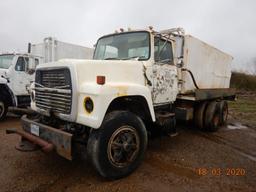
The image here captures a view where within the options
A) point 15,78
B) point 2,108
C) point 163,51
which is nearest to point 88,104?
point 163,51

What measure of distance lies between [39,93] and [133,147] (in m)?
1.91

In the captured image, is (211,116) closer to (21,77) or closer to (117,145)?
(117,145)

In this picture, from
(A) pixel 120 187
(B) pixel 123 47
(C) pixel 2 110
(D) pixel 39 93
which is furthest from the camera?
(C) pixel 2 110

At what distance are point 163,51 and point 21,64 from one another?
5.68 m

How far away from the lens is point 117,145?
10.6ft

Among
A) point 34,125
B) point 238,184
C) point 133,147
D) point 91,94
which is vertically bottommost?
point 238,184

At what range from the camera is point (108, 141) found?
307cm

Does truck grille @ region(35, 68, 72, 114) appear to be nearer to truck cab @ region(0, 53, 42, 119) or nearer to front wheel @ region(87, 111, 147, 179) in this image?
front wheel @ region(87, 111, 147, 179)

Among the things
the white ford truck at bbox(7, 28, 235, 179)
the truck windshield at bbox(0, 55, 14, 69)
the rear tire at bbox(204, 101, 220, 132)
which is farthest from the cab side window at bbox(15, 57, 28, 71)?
the rear tire at bbox(204, 101, 220, 132)

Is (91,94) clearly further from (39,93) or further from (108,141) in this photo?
(39,93)

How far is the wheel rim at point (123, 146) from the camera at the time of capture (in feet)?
10.4

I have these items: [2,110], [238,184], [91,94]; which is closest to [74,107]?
[91,94]

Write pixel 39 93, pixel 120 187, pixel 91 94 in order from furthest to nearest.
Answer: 1. pixel 39 93
2. pixel 120 187
3. pixel 91 94

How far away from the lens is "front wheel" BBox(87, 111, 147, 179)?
299 cm
